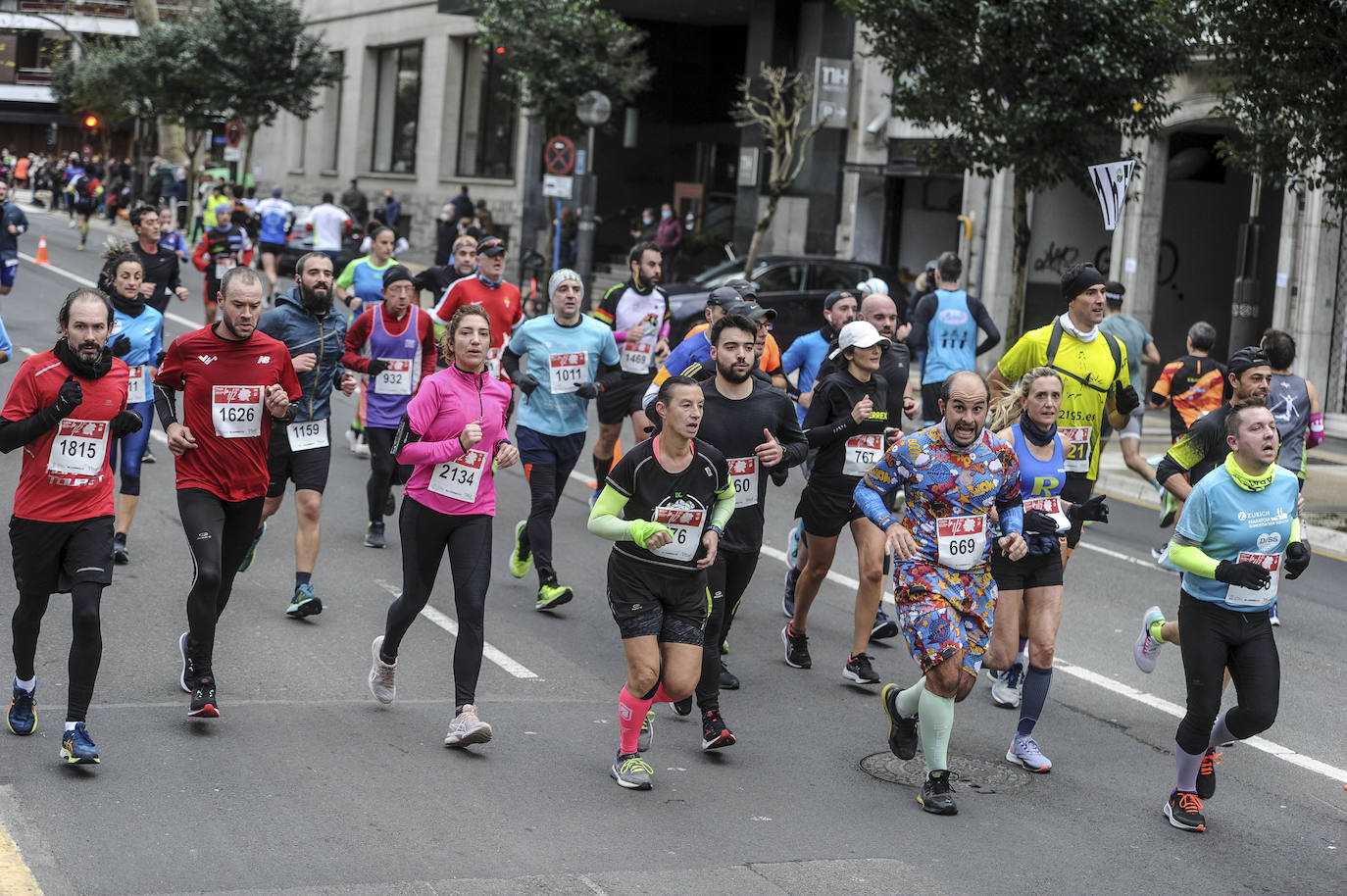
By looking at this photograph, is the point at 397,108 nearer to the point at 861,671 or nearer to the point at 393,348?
the point at 393,348

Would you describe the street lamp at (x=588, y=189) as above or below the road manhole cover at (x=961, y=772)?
above

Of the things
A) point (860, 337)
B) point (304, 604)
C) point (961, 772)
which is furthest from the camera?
point (304, 604)

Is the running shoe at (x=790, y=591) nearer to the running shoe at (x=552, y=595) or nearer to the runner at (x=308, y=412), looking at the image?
the running shoe at (x=552, y=595)

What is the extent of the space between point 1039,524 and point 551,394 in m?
3.68

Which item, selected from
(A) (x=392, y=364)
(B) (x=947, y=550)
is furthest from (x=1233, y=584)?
(A) (x=392, y=364)

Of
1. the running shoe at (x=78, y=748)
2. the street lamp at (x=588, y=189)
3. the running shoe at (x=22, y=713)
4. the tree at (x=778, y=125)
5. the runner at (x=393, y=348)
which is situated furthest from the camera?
the street lamp at (x=588, y=189)

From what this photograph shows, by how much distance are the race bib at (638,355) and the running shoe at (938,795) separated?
580 cm

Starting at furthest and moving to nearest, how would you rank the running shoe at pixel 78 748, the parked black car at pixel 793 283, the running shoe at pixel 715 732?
the parked black car at pixel 793 283, the running shoe at pixel 715 732, the running shoe at pixel 78 748

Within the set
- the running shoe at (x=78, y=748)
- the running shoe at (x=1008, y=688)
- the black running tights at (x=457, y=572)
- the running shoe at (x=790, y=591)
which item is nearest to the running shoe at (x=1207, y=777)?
the running shoe at (x=1008, y=688)

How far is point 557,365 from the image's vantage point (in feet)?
32.7

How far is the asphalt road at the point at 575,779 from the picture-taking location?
5.70 metres

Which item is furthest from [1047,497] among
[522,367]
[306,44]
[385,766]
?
[306,44]

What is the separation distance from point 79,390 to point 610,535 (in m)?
2.12

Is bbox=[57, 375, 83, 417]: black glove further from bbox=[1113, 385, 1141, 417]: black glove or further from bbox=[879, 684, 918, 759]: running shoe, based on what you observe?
bbox=[1113, 385, 1141, 417]: black glove
